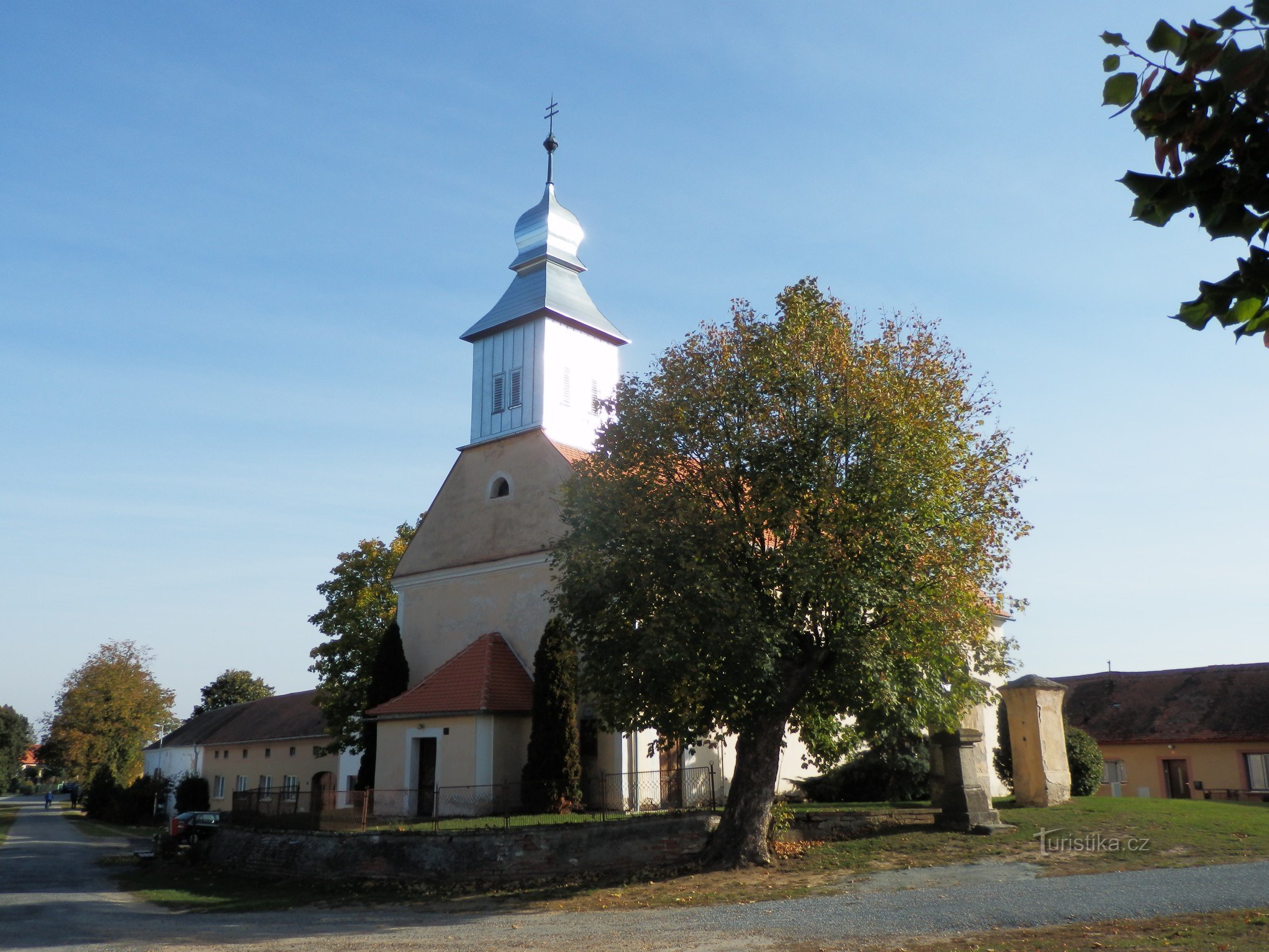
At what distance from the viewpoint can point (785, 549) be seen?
16.7 meters

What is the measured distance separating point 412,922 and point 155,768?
5519cm

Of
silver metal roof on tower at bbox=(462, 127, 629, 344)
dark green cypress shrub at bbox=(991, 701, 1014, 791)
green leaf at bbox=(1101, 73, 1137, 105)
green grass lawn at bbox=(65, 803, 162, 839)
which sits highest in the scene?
silver metal roof on tower at bbox=(462, 127, 629, 344)

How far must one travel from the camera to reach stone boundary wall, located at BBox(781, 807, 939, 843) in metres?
18.6

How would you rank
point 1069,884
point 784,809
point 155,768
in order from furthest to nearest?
point 155,768, point 784,809, point 1069,884

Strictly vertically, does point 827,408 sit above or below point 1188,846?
above

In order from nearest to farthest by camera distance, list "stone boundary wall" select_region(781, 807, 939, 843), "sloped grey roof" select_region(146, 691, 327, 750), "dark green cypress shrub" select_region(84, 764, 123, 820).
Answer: "stone boundary wall" select_region(781, 807, 939, 843), "sloped grey roof" select_region(146, 691, 327, 750), "dark green cypress shrub" select_region(84, 764, 123, 820)

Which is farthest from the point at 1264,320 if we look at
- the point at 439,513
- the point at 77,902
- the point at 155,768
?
the point at 155,768

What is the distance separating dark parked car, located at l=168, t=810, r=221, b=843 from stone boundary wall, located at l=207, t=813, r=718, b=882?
9359 mm

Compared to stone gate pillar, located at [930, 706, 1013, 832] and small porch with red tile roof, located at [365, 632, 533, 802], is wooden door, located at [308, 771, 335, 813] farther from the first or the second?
stone gate pillar, located at [930, 706, 1013, 832]

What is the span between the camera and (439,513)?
30875 millimetres

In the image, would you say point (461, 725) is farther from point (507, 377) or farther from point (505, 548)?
point (507, 377)

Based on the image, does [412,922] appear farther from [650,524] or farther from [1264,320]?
[1264,320]

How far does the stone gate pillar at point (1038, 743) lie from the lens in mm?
21234

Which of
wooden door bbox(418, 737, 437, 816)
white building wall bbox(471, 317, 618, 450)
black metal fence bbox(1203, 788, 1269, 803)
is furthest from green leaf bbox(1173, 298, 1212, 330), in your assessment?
black metal fence bbox(1203, 788, 1269, 803)
